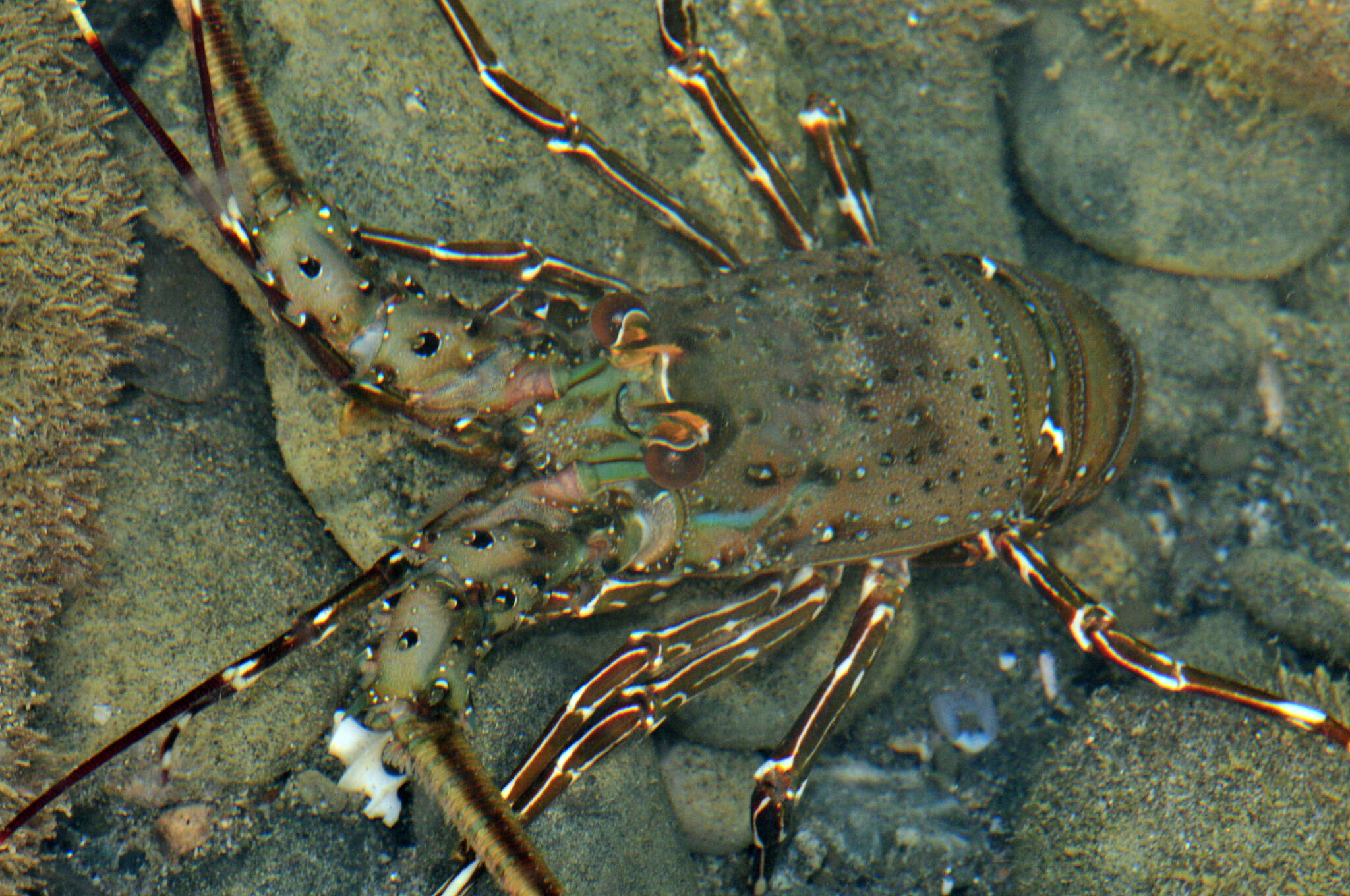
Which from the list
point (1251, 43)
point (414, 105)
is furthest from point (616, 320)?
point (1251, 43)

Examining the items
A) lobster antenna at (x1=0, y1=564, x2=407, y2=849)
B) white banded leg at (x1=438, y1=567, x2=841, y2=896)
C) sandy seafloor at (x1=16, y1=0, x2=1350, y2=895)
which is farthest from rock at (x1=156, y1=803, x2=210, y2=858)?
white banded leg at (x1=438, y1=567, x2=841, y2=896)

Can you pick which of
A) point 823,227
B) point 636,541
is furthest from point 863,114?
point 636,541

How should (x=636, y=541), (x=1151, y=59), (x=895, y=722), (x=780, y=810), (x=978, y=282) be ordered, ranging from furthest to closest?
1. (x=1151, y=59)
2. (x=895, y=722)
3. (x=978, y=282)
4. (x=780, y=810)
5. (x=636, y=541)

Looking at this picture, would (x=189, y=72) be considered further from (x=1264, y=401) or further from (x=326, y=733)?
(x=1264, y=401)

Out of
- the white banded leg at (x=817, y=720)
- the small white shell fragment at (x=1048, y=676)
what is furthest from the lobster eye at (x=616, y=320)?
the small white shell fragment at (x=1048, y=676)

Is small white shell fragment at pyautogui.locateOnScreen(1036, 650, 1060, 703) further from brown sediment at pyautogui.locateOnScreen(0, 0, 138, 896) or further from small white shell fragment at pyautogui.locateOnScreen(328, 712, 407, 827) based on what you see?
brown sediment at pyautogui.locateOnScreen(0, 0, 138, 896)

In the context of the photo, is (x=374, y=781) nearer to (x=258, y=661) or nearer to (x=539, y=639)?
(x=539, y=639)

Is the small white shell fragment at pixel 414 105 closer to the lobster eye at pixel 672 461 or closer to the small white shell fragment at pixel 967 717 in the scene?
the lobster eye at pixel 672 461
